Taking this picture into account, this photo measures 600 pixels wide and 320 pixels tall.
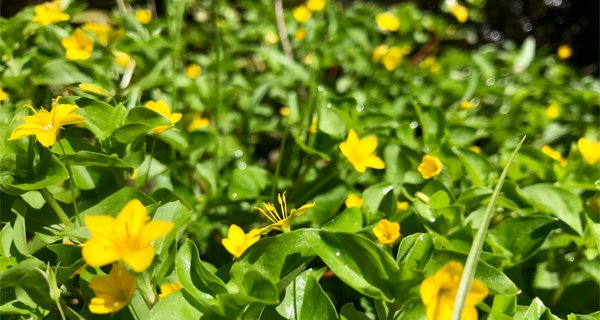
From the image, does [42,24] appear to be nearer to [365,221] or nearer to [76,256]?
[76,256]

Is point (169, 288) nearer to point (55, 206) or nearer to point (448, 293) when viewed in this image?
point (55, 206)

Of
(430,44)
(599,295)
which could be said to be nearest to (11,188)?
(599,295)

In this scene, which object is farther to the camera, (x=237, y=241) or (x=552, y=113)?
(x=552, y=113)

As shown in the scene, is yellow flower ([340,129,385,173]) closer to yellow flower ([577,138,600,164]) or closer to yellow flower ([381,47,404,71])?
yellow flower ([577,138,600,164])

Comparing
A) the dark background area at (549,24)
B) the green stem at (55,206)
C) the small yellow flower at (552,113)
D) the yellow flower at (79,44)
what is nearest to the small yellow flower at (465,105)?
the small yellow flower at (552,113)

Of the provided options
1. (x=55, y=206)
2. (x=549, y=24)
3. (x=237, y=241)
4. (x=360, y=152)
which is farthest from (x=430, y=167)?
(x=549, y=24)

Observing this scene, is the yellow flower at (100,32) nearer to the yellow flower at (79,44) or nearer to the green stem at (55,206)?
the yellow flower at (79,44)

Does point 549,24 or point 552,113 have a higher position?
point 552,113
